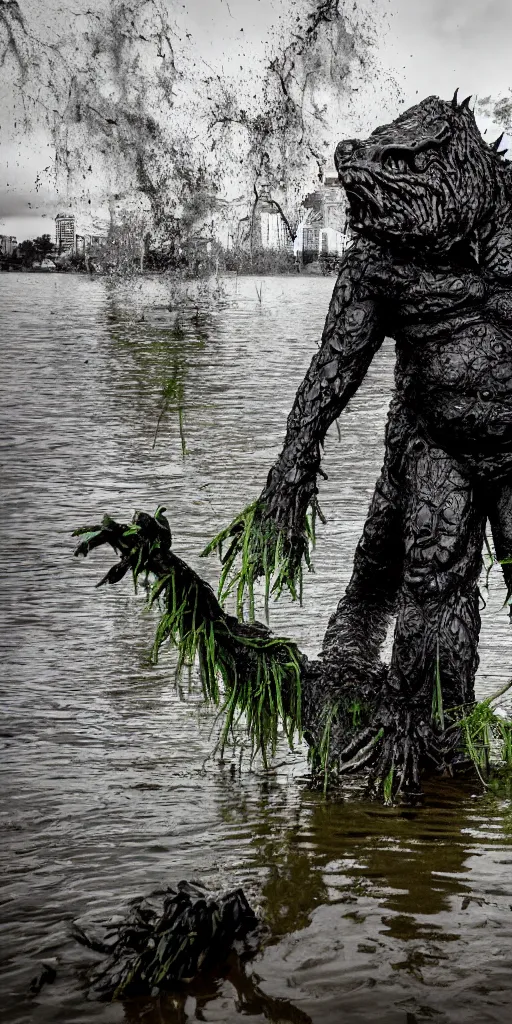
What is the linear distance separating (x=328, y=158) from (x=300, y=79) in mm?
688

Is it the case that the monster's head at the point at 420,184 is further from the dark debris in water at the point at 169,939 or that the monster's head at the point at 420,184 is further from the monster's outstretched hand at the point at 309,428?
the dark debris in water at the point at 169,939

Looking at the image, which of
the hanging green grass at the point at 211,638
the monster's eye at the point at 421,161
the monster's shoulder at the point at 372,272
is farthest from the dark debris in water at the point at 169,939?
the monster's eye at the point at 421,161

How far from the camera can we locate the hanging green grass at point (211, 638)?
2.35 meters

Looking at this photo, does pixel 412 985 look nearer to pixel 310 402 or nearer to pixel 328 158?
pixel 310 402

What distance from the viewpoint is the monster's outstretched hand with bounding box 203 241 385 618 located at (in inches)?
99.2

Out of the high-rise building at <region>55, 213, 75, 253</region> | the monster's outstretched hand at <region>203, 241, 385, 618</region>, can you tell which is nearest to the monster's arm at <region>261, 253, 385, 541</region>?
the monster's outstretched hand at <region>203, 241, 385, 618</region>

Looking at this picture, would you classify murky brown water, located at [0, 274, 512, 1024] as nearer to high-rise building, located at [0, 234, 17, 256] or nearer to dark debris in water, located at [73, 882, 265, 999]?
dark debris in water, located at [73, 882, 265, 999]

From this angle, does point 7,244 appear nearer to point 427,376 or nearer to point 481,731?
point 427,376

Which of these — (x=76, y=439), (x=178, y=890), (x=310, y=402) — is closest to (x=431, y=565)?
(x=310, y=402)

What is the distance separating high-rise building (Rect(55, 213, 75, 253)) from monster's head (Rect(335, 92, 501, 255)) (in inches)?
300

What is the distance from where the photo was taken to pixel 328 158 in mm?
10148

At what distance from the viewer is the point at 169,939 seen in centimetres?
176

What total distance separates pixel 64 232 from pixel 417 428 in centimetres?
782

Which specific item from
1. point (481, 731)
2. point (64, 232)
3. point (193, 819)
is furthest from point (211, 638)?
point (64, 232)
